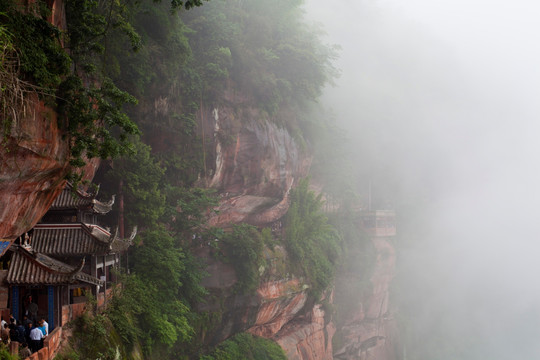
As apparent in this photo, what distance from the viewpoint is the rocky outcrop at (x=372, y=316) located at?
3516 centimetres

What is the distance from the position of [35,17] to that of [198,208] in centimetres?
1228

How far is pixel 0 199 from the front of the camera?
8.09 meters

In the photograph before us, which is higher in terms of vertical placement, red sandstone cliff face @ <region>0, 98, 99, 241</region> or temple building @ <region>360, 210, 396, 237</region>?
red sandstone cliff face @ <region>0, 98, 99, 241</region>

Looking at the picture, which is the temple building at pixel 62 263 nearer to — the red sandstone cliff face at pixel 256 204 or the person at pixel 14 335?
the person at pixel 14 335

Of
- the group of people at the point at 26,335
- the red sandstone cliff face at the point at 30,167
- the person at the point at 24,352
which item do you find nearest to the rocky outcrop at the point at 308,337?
the group of people at the point at 26,335

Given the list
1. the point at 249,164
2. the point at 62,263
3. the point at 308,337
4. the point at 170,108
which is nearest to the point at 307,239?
the point at 308,337

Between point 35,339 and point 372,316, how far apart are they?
106 ft

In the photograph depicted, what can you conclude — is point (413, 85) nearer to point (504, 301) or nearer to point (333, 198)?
point (333, 198)

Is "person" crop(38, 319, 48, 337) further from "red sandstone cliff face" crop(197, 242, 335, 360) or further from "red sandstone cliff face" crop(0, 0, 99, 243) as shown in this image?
"red sandstone cliff face" crop(197, 242, 335, 360)

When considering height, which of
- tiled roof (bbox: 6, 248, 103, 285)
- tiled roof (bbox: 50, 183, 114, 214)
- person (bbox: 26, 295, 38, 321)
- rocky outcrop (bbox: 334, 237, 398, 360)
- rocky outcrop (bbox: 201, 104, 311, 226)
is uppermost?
rocky outcrop (bbox: 201, 104, 311, 226)

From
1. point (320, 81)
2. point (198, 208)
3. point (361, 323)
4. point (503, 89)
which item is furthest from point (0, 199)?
point (503, 89)

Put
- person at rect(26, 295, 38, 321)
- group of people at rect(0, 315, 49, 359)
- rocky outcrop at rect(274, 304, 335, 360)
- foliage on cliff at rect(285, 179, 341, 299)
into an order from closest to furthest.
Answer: group of people at rect(0, 315, 49, 359) < person at rect(26, 295, 38, 321) < rocky outcrop at rect(274, 304, 335, 360) < foliage on cliff at rect(285, 179, 341, 299)

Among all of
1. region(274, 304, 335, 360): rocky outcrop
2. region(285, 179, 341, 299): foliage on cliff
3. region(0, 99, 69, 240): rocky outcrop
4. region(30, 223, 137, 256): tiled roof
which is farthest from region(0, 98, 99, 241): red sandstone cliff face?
region(274, 304, 335, 360): rocky outcrop

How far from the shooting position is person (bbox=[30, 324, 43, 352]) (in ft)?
31.3
